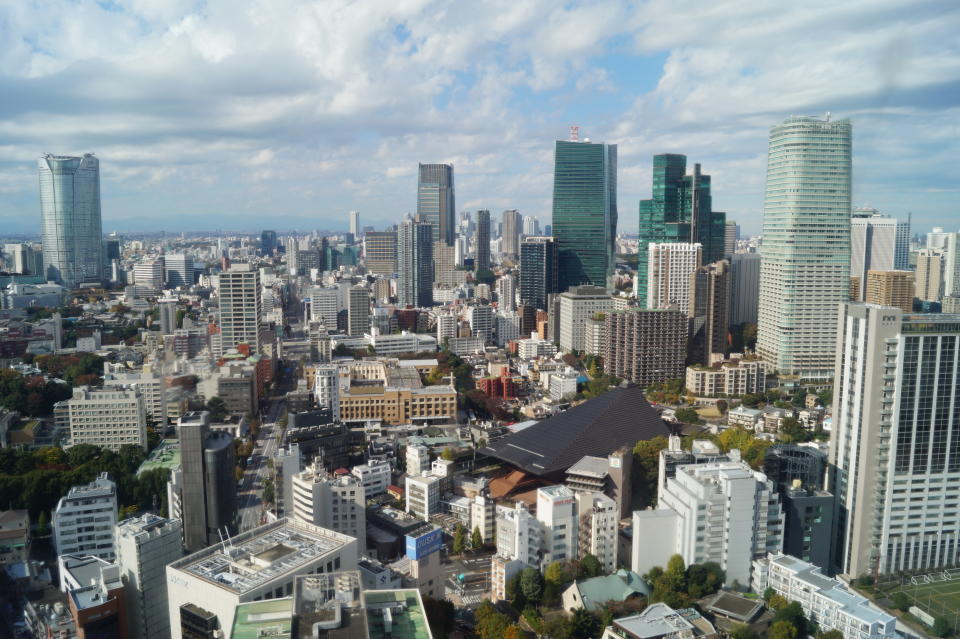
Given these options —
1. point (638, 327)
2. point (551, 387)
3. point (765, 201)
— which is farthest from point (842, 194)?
point (551, 387)

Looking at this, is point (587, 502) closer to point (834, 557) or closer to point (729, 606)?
point (729, 606)

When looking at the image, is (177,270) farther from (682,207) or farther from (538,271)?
(682,207)

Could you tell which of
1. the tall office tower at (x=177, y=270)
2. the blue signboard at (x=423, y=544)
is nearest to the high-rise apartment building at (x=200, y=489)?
the blue signboard at (x=423, y=544)

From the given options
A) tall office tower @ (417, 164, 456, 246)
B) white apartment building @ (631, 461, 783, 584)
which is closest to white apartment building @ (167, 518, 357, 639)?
white apartment building @ (631, 461, 783, 584)

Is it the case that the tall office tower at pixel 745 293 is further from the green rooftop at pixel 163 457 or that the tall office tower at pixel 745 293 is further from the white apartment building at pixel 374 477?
the green rooftop at pixel 163 457

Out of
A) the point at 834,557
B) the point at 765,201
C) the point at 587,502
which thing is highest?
the point at 765,201

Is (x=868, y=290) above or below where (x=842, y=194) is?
below
